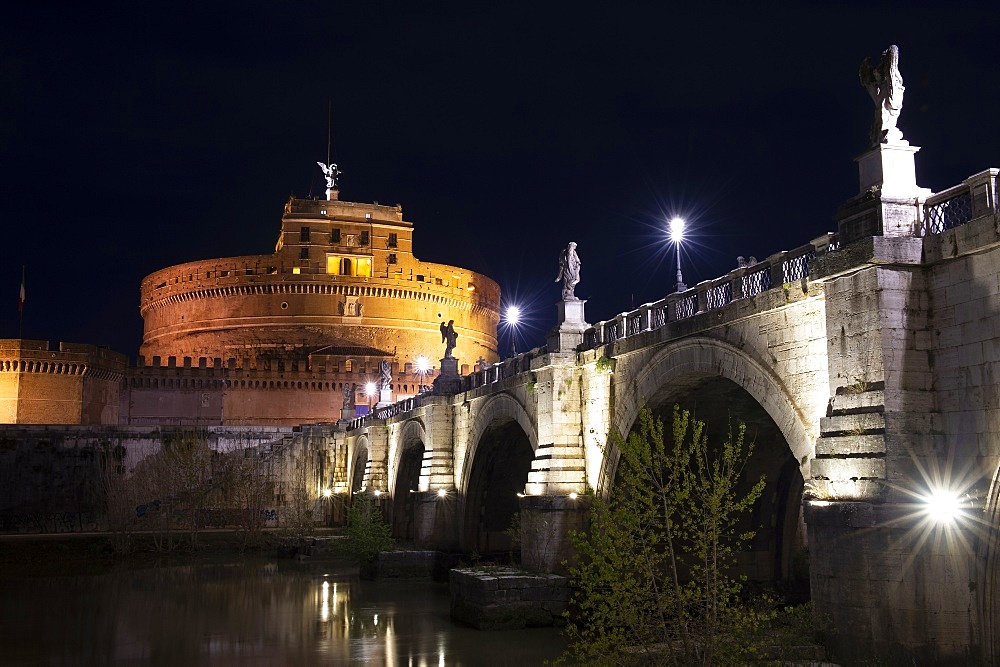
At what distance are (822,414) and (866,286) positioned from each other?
196 cm

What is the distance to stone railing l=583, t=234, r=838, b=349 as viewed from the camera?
13047mm

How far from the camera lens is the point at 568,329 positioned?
2033 centimetres

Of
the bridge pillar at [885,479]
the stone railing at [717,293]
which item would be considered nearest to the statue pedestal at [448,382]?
the stone railing at [717,293]

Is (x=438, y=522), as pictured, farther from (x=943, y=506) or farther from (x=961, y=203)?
(x=961, y=203)

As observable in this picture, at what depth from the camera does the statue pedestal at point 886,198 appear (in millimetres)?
11016

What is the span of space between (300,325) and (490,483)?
40.6 meters

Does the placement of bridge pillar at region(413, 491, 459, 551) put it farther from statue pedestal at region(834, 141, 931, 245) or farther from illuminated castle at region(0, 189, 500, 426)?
illuminated castle at region(0, 189, 500, 426)

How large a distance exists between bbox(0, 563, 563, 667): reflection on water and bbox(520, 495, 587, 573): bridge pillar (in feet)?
5.94

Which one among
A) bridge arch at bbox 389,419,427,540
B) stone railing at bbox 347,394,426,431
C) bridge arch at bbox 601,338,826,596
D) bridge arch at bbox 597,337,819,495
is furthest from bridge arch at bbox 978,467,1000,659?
bridge arch at bbox 389,419,427,540

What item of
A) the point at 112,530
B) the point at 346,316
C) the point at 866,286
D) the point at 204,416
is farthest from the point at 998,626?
the point at 346,316

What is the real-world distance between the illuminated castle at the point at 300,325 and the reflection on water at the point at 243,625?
28.1 metres

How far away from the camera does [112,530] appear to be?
35.2m

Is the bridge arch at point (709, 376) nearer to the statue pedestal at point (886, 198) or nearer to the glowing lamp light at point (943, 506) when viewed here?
the glowing lamp light at point (943, 506)

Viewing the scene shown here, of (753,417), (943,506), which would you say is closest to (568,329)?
(753,417)
